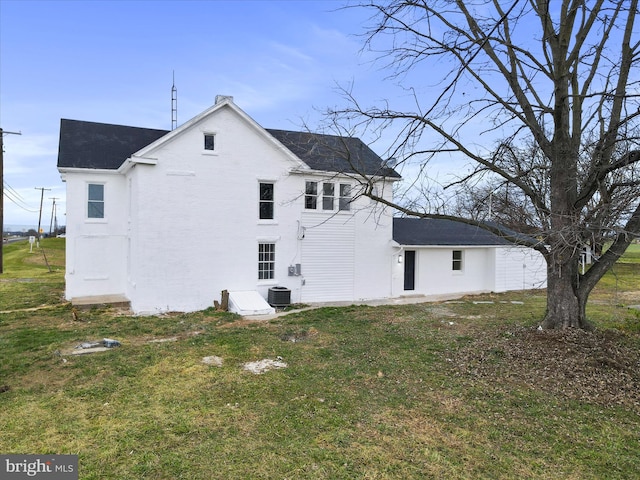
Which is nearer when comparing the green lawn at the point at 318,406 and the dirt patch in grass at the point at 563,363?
the green lawn at the point at 318,406

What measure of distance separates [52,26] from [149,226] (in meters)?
6.71

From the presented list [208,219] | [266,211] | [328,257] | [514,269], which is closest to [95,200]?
[208,219]

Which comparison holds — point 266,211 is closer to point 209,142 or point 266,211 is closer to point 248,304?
point 209,142

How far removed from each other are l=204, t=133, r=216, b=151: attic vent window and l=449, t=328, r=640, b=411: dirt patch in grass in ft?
34.8

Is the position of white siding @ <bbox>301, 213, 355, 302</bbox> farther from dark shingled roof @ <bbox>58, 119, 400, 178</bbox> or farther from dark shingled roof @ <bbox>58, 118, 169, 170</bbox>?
dark shingled roof @ <bbox>58, 118, 169, 170</bbox>

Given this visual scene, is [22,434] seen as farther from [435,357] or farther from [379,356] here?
[435,357]

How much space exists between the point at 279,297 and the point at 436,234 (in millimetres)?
9235

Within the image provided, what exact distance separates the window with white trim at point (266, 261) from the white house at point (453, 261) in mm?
5606

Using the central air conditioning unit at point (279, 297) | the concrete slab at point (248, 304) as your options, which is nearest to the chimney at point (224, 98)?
the concrete slab at point (248, 304)

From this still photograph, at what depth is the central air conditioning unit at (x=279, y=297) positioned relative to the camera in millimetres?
14516

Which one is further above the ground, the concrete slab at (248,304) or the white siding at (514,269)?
the white siding at (514,269)

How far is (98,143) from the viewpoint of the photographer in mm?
15992

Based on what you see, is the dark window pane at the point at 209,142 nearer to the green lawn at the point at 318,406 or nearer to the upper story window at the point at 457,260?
the green lawn at the point at 318,406

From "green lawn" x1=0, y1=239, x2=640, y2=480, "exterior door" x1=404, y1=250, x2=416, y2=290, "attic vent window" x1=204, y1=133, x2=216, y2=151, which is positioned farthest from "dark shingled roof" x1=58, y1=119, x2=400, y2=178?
"green lawn" x1=0, y1=239, x2=640, y2=480
